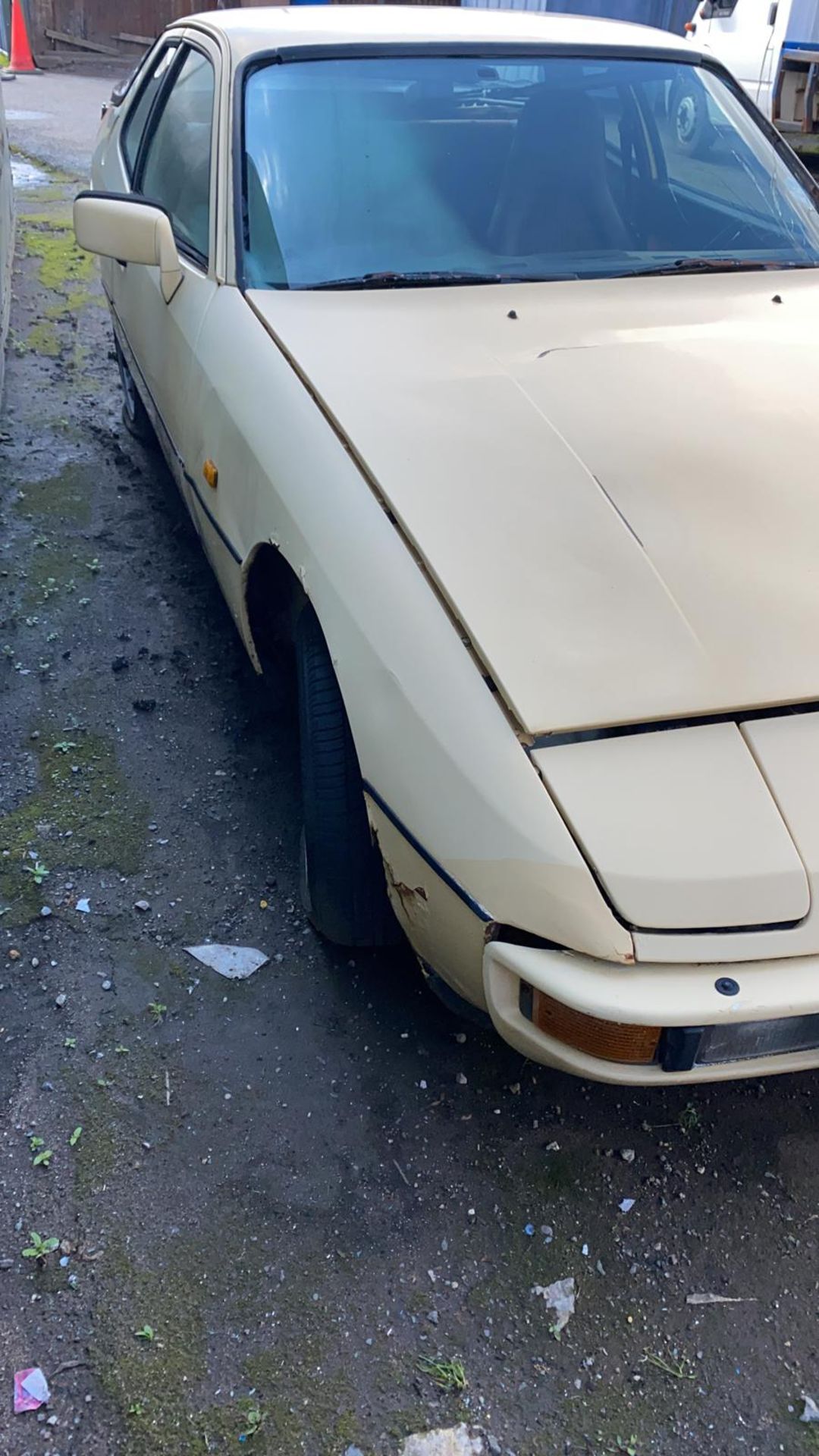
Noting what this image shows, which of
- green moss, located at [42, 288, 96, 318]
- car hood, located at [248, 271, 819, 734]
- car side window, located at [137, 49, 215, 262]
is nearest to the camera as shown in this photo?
car hood, located at [248, 271, 819, 734]

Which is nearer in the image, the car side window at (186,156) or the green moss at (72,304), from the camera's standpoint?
the car side window at (186,156)

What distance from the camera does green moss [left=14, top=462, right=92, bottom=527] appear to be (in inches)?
158

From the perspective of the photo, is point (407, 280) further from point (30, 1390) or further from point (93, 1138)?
point (30, 1390)

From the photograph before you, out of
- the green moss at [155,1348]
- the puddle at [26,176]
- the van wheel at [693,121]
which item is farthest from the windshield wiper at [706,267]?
the puddle at [26,176]

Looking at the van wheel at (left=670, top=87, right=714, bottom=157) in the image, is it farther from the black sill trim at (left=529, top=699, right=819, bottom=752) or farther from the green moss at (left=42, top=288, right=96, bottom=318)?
the green moss at (left=42, top=288, right=96, bottom=318)

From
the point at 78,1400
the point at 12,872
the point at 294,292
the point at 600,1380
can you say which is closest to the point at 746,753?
the point at 600,1380

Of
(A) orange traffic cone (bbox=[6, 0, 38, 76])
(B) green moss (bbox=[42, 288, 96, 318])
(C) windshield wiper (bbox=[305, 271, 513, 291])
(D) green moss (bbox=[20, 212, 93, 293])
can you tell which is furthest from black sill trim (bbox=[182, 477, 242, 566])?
(A) orange traffic cone (bbox=[6, 0, 38, 76])

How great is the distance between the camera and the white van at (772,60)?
8.02 metres

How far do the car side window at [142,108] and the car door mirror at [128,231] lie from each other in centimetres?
109

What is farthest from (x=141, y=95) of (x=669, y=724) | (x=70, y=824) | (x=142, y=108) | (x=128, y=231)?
(x=669, y=724)

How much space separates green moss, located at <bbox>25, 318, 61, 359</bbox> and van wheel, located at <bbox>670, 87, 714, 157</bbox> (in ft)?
11.4

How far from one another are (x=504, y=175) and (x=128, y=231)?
960 mm

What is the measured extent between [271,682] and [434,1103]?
109 cm

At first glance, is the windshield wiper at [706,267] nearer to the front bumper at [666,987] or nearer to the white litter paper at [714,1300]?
the front bumper at [666,987]
